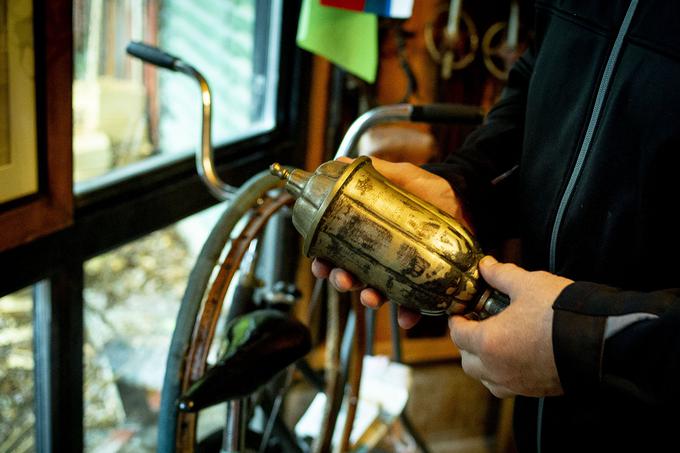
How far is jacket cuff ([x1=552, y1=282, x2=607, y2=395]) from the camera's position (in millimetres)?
694

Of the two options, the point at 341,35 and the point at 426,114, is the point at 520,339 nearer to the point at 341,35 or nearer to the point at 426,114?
the point at 426,114

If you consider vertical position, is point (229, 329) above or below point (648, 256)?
below

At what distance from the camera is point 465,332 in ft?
2.57

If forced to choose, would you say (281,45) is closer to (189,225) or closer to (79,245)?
(189,225)

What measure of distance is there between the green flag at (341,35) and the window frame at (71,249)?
41cm

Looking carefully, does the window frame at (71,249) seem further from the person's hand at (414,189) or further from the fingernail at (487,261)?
the fingernail at (487,261)

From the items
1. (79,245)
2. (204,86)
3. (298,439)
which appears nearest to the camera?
(204,86)

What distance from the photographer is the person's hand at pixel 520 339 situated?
0.72 m

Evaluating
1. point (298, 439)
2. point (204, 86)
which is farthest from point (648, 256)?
point (298, 439)

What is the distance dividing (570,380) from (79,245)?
971mm

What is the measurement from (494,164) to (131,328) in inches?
55.1

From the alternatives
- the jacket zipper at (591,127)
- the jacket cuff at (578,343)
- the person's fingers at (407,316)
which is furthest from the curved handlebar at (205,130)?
the jacket cuff at (578,343)

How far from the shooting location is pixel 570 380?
0.71 m

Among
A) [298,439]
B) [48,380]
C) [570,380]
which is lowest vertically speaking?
[298,439]
